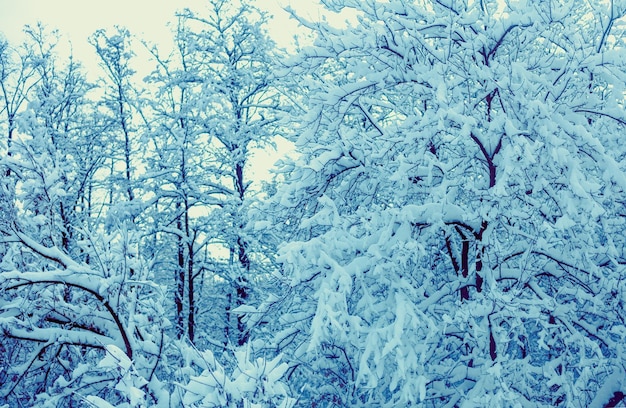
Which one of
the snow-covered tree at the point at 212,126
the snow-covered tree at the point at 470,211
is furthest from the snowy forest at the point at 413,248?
the snow-covered tree at the point at 212,126

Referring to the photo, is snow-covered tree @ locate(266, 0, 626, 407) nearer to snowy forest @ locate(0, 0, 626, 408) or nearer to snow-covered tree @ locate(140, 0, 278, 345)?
snowy forest @ locate(0, 0, 626, 408)

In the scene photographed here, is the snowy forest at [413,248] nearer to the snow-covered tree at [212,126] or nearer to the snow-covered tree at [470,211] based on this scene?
the snow-covered tree at [470,211]

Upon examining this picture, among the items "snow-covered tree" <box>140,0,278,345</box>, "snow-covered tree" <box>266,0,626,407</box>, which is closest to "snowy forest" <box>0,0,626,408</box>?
"snow-covered tree" <box>266,0,626,407</box>

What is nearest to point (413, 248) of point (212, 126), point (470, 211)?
point (470, 211)

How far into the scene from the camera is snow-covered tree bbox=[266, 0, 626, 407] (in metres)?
4.30

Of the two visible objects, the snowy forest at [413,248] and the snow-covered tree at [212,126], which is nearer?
the snowy forest at [413,248]

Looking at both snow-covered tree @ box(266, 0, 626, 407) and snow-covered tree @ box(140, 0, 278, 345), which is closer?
snow-covered tree @ box(266, 0, 626, 407)

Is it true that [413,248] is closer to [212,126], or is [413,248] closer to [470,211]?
[470,211]

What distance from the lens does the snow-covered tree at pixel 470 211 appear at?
4.30 metres

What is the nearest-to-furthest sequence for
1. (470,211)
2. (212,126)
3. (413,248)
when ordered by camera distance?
(413,248)
(470,211)
(212,126)

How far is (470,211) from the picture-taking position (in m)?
4.90

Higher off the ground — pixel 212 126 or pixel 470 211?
pixel 212 126

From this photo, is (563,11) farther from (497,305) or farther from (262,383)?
(262,383)

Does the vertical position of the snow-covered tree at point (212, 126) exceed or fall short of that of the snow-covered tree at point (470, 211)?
it exceeds it
